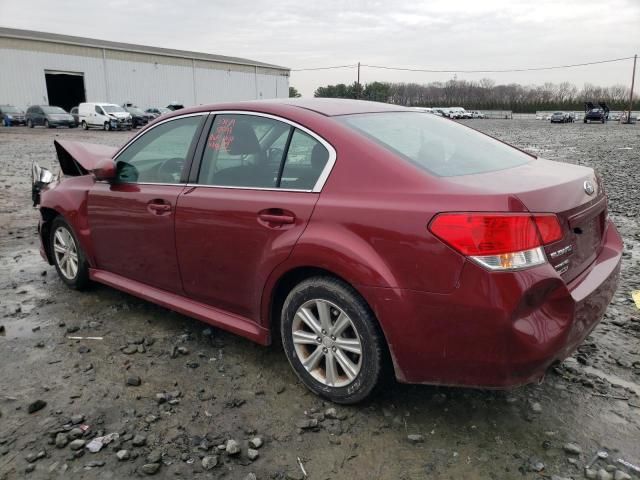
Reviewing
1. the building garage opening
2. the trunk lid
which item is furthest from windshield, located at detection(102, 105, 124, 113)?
the trunk lid

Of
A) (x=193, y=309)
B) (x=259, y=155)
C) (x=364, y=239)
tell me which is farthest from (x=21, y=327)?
(x=364, y=239)

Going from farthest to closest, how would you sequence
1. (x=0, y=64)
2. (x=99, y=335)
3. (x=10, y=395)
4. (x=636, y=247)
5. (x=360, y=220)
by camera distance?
(x=0, y=64)
(x=636, y=247)
(x=99, y=335)
(x=10, y=395)
(x=360, y=220)

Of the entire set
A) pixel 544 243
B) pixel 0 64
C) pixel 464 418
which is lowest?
pixel 464 418

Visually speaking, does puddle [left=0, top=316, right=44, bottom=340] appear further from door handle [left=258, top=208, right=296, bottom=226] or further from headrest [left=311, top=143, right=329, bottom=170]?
headrest [left=311, top=143, right=329, bottom=170]

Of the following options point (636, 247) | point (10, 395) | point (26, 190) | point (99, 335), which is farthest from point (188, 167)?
point (26, 190)

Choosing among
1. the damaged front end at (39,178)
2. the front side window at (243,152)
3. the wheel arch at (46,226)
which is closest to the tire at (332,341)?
the front side window at (243,152)

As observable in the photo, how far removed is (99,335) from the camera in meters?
3.92

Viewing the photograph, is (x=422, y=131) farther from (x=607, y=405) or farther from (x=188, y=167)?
(x=607, y=405)

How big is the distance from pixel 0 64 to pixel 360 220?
46.0m

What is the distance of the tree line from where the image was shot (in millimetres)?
82750

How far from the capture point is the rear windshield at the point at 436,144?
285cm

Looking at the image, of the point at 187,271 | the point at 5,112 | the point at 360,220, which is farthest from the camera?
the point at 5,112

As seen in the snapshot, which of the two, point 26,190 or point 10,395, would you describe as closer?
point 10,395

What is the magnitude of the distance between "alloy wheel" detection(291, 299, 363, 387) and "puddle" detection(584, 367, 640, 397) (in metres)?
1.54
